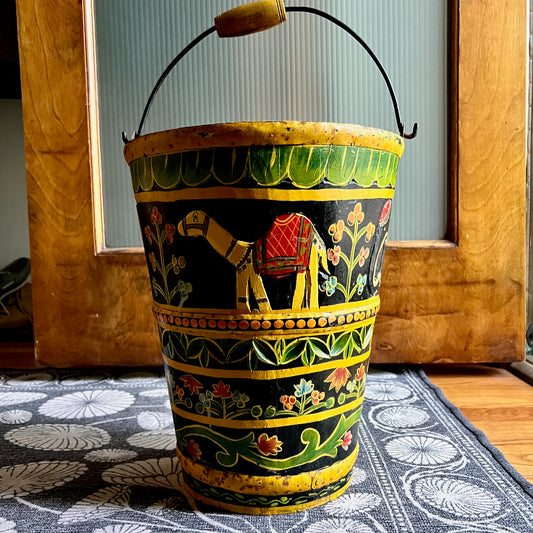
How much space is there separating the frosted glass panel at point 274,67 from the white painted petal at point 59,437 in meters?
0.44

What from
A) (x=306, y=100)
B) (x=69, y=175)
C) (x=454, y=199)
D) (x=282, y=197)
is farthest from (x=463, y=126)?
(x=69, y=175)

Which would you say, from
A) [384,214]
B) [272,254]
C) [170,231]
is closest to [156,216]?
[170,231]

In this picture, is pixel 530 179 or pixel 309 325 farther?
pixel 530 179

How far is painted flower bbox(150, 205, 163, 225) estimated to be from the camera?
49cm

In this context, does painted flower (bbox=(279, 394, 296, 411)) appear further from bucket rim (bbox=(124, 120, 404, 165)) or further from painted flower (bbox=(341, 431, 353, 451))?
bucket rim (bbox=(124, 120, 404, 165))

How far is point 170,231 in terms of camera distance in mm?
483

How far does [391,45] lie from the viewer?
93 centimetres

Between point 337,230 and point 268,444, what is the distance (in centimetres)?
21

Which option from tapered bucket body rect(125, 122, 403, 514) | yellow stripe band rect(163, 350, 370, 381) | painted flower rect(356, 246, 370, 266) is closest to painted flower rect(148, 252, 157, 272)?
tapered bucket body rect(125, 122, 403, 514)

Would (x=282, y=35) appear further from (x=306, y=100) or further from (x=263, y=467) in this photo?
(x=263, y=467)

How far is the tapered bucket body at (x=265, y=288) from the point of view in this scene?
1.46 ft

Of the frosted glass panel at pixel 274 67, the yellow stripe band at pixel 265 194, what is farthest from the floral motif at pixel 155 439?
the frosted glass panel at pixel 274 67

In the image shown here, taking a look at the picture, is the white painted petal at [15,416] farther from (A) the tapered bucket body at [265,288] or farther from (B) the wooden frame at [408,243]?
(A) the tapered bucket body at [265,288]

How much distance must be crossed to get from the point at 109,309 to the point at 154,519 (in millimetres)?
535
